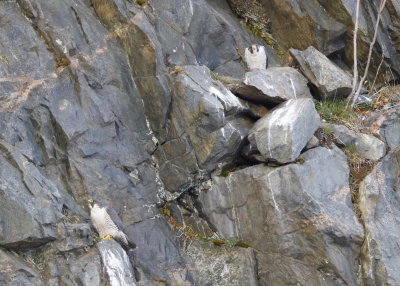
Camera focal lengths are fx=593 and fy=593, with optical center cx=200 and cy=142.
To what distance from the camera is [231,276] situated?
8109 mm

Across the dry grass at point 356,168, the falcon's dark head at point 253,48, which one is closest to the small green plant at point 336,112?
the dry grass at point 356,168

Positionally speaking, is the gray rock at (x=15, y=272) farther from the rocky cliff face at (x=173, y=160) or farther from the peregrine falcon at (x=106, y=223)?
the peregrine falcon at (x=106, y=223)

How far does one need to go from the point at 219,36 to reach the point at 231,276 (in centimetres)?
426

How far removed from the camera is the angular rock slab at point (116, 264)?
6.82m

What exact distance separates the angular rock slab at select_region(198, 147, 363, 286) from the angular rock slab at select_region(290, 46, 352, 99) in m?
1.68

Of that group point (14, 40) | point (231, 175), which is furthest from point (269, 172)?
point (14, 40)

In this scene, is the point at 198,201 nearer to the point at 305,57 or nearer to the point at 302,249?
the point at 302,249

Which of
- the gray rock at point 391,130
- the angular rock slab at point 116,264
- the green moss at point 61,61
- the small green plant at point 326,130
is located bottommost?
the gray rock at point 391,130

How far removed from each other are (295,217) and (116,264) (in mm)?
2551

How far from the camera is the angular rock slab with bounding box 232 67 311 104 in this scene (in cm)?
911

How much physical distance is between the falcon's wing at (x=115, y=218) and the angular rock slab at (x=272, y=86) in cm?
293

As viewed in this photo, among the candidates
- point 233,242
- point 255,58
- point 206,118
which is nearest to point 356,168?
point 233,242

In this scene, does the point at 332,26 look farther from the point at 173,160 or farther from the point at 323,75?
the point at 173,160

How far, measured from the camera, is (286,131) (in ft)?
27.0
